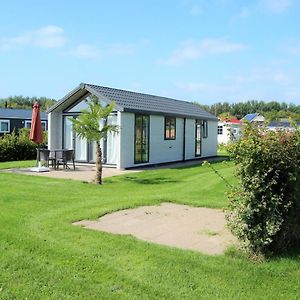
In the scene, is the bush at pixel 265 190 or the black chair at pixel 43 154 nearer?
the bush at pixel 265 190

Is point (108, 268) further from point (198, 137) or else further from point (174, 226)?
point (198, 137)

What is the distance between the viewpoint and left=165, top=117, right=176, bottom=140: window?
779 inches

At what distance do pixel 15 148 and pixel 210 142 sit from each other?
11395mm

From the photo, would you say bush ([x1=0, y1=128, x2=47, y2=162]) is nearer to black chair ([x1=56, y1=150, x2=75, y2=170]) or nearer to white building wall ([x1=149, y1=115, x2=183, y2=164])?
black chair ([x1=56, y1=150, x2=75, y2=170])

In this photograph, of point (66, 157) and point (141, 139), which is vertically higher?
point (141, 139)

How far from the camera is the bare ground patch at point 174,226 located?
568 cm

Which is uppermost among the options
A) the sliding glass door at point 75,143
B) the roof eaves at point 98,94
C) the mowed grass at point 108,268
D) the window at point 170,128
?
the roof eaves at point 98,94

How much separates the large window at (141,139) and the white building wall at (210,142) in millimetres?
6886

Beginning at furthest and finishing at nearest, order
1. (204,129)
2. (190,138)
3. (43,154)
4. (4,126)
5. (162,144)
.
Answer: (4,126) → (204,129) → (190,138) → (162,144) → (43,154)

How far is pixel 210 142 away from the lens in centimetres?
2530

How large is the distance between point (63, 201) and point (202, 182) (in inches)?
189

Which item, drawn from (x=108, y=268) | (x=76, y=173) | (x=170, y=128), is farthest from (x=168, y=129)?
(x=108, y=268)

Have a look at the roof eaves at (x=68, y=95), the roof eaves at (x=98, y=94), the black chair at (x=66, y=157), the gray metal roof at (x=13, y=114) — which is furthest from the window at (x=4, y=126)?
the black chair at (x=66, y=157)

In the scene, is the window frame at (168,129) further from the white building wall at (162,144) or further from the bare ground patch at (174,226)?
the bare ground patch at (174,226)
